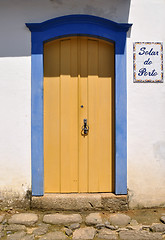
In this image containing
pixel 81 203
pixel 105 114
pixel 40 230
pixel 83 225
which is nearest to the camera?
pixel 40 230

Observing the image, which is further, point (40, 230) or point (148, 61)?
point (148, 61)

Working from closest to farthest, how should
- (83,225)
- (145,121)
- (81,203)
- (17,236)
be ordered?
(17,236) → (83,225) → (81,203) → (145,121)

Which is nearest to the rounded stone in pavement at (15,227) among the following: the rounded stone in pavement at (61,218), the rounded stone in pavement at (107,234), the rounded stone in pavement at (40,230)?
the rounded stone in pavement at (40,230)

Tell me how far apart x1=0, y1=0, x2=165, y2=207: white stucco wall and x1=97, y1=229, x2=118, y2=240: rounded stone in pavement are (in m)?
0.81

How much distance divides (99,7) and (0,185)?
3.13 meters

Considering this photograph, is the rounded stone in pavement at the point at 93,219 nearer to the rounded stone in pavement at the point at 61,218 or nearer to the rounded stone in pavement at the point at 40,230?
the rounded stone in pavement at the point at 61,218

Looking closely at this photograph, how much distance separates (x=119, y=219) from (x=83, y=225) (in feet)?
1.71

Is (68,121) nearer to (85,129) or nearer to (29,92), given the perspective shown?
(85,129)

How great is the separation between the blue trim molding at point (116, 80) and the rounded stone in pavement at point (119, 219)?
1.21 ft

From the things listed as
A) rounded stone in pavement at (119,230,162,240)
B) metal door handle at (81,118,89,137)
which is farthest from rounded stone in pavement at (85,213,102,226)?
metal door handle at (81,118,89,137)

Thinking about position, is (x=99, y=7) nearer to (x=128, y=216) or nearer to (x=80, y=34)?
(x=80, y=34)

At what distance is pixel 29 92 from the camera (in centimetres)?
390

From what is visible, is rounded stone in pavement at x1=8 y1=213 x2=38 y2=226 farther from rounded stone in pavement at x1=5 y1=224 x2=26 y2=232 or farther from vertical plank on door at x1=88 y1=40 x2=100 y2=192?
vertical plank on door at x1=88 y1=40 x2=100 y2=192

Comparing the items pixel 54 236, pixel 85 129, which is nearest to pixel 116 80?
pixel 85 129
